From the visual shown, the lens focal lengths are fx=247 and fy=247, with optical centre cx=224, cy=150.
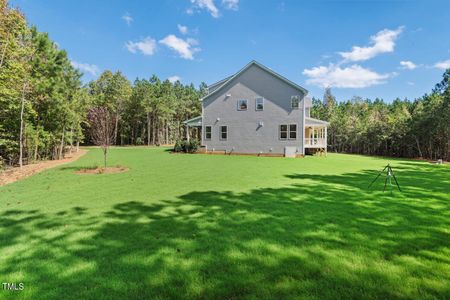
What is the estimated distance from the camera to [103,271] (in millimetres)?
2943

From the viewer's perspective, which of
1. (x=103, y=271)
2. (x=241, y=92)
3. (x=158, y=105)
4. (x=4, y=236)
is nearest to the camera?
(x=103, y=271)

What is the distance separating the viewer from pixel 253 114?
23.0 metres

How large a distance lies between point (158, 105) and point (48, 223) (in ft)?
134

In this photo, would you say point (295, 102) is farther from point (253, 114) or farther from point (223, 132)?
point (223, 132)

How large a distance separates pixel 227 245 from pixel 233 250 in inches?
6.9

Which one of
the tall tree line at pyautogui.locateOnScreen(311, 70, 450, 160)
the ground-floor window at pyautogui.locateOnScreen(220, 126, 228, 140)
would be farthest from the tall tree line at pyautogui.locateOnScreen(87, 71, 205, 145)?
the tall tree line at pyautogui.locateOnScreen(311, 70, 450, 160)

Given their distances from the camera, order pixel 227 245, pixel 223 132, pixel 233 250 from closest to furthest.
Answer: pixel 233 250 → pixel 227 245 → pixel 223 132

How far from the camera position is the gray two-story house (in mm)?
21859

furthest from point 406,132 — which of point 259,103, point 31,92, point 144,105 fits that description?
point 144,105

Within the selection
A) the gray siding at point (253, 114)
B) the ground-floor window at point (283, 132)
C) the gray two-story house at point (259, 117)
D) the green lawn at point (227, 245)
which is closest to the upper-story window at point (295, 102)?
the gray two-story house at point (259, 117)

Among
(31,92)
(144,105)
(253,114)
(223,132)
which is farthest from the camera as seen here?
(144,105)

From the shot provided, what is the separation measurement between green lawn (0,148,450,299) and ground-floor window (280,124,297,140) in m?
15.1

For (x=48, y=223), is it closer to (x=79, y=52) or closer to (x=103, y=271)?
(x=103, y=271)

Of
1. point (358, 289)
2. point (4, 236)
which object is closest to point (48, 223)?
point (4, 236)
